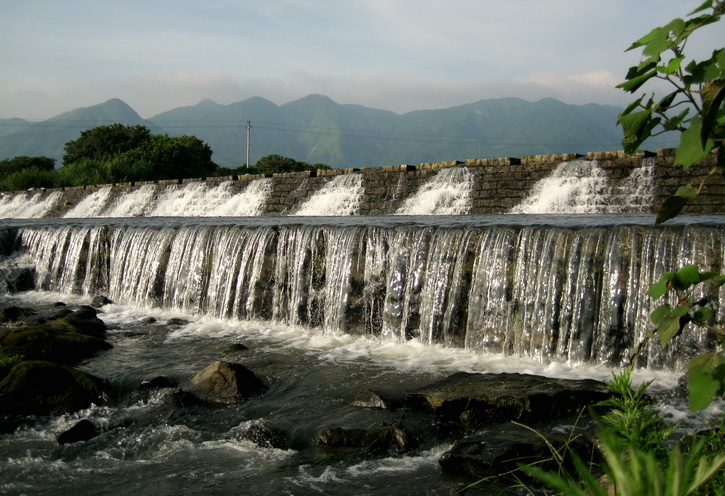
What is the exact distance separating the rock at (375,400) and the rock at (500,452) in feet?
3.63

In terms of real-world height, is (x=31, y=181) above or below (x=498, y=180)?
below

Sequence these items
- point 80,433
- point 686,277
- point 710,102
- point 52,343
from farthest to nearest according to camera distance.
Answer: point 52,343 < point 80,433 < point 686,277 < point 710,102

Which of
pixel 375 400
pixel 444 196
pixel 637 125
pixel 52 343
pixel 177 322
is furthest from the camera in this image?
pixel 444 196

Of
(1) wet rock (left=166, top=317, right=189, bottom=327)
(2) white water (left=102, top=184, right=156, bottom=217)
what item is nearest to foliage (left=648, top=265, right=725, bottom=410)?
(1) wet rock (left=166, top=317, right=189, bottom=327)

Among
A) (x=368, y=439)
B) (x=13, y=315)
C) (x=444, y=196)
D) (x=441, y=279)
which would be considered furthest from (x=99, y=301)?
(x=368, y=439)

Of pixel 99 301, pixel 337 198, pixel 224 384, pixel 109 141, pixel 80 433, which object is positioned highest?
pixel 109 141

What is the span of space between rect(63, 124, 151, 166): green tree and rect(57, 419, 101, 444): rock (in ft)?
133

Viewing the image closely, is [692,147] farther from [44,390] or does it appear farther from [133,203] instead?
[133,203]

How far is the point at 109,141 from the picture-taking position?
43.8 metres

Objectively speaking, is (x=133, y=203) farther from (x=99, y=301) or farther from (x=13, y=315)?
(x=13, y=315)

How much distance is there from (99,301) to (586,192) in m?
9.64

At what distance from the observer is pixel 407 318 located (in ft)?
26.4

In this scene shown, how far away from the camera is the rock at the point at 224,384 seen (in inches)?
229

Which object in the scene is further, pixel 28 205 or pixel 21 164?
pixel 21 164
